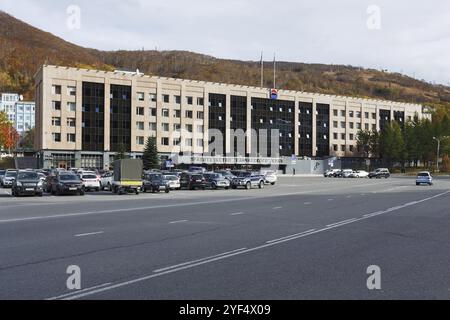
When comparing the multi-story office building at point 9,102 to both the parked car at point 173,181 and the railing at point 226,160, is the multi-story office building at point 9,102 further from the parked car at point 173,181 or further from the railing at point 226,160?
the parked car at point 173,181

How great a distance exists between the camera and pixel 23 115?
18575 cm

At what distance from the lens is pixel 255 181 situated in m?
52.0

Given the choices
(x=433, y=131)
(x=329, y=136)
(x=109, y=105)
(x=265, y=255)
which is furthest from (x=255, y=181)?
(x=433, y=131)

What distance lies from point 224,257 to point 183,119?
94.5 metres

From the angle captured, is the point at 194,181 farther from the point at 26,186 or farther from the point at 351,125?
the point at 351,125

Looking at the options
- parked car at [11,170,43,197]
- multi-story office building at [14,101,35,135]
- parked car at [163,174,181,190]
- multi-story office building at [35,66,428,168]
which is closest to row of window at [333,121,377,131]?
multi-story office building at [35,66,428,168]

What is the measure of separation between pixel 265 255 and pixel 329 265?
156cm

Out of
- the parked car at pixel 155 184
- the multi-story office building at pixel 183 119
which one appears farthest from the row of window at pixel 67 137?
the parked car at pixel 155 184

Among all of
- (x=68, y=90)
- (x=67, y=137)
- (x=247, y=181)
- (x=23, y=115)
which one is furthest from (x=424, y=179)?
(x=23, y=115)

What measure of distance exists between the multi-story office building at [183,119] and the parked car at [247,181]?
42.9 metres

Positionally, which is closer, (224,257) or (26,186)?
(224,257)

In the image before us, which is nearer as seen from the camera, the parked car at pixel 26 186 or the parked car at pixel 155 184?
the parked car at pixel 26 186

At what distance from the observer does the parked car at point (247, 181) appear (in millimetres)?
49938
